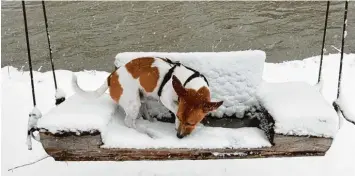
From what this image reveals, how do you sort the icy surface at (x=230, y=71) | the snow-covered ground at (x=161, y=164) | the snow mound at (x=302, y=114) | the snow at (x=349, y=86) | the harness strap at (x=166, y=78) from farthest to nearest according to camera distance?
the snow at (x=349, y=86) → the snow-covered ground at (x=161, y=164) → the icy surface at (x=230, y=71) → the harness strap at (x=166, y=78) → the snow mound at (x=302, y=114)

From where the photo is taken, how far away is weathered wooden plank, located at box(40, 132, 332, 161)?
2.98 meters

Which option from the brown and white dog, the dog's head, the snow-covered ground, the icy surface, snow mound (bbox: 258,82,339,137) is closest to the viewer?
snow mound (bbox: 258,82,339,137)

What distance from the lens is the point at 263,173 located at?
443cm

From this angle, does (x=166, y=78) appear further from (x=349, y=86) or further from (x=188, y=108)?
(x=349, y=86)

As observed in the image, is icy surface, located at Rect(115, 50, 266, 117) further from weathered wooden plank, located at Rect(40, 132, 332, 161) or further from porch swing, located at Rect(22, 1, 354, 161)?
weathered wooden plank, located at Rect(40, 132, 332, 161)

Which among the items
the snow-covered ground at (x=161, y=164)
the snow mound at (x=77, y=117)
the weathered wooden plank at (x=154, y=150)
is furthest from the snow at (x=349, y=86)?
the snow mound at (x=77, y=117)

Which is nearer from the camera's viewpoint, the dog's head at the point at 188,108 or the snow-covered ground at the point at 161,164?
the dog's head at the point at 188,108

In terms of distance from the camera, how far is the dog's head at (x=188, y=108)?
9.96 feet

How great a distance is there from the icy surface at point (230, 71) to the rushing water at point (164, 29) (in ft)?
14.2

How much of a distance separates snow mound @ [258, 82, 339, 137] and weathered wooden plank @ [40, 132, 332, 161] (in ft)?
0.21

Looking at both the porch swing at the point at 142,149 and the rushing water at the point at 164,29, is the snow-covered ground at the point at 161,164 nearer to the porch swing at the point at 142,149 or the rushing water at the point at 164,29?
the porch swing at the point at 142,149

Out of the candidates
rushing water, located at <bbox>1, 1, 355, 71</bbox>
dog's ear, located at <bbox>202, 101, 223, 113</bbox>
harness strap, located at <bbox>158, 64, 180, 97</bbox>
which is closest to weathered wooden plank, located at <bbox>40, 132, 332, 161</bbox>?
dog's ear, located at <bbox>202, 101, 223, 113</bbox>

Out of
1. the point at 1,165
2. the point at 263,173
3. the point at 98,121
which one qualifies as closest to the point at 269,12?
the point at 263,173

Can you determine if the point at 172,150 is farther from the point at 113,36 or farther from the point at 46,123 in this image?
the point at 113,36
